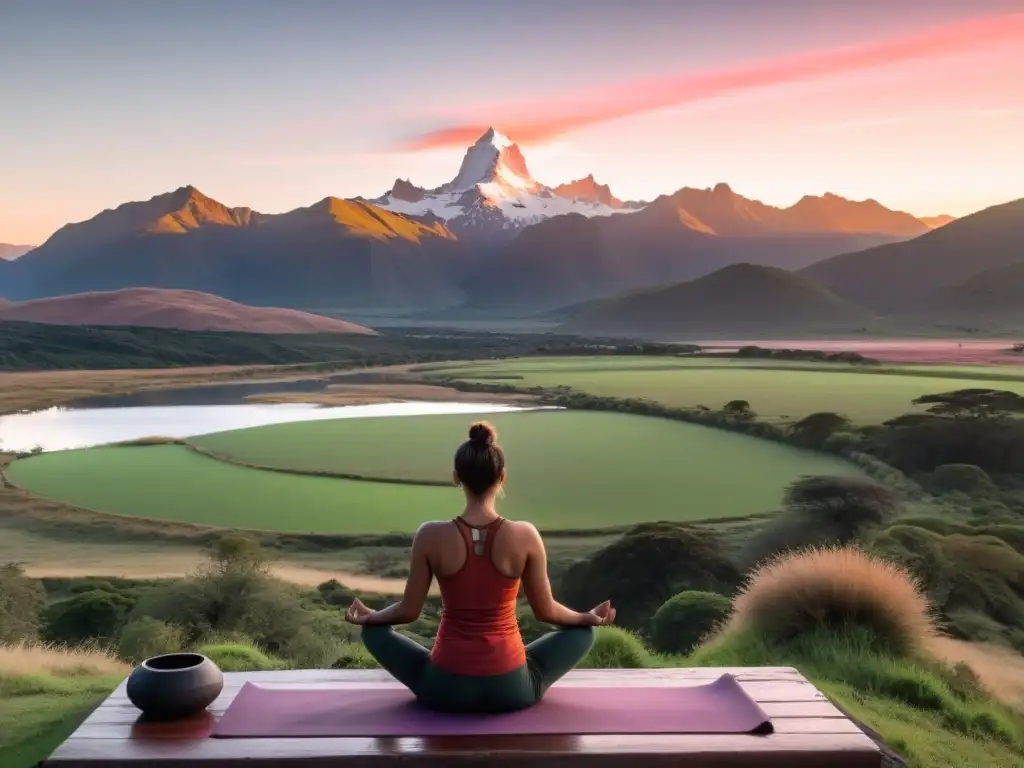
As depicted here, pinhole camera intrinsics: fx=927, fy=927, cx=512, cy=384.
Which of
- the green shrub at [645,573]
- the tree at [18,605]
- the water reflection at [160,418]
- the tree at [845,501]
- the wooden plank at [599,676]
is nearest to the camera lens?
the wooden plank at [599,676]

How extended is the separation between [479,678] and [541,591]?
18.3 inches

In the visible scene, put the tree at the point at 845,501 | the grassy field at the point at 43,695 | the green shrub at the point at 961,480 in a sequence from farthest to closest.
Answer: the green shrub at the point at 961,480, the tree at the point at 845,501, the grassy field at the point at 43,695

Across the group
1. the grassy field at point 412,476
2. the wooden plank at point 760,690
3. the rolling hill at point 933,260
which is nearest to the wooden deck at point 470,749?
the wooden plank at point 760,690

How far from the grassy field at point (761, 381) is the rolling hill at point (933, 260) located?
176 feet

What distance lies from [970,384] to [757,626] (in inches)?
1405

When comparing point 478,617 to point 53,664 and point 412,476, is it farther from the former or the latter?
point 412,476

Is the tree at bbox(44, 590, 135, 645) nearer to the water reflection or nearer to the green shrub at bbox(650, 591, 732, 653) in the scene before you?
the green shrub at bbox(650, 591, 732, 653)

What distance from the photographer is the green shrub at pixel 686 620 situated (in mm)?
9483

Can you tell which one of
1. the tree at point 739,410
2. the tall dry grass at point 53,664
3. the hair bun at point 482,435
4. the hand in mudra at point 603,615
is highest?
the hair bun at point 482,435

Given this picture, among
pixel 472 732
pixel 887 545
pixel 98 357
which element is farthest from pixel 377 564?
pixel 98 357

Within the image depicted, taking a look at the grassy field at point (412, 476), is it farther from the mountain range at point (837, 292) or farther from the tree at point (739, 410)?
the mountain range at point (837, 292)

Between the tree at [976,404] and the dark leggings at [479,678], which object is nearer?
the dark leggings at [479,678]

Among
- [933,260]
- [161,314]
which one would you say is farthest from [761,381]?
[933,260]

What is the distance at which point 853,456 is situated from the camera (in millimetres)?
27453
